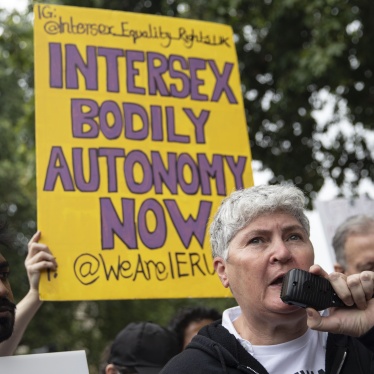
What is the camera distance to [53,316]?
15203mm

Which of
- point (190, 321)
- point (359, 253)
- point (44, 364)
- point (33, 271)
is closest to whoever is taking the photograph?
point (44, 364)

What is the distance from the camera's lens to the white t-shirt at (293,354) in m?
2.28

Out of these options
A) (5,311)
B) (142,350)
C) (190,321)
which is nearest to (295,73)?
(190,321)

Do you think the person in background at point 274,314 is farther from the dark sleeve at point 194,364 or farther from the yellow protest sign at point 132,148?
the yellow protest sign at point 132,148

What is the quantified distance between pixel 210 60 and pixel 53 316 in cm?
1169

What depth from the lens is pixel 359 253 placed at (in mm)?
3688

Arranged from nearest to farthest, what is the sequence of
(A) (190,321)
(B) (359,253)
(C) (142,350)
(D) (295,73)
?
(C) (142,350), (B) (359,253), (A) (190,321), (D) (295,73)

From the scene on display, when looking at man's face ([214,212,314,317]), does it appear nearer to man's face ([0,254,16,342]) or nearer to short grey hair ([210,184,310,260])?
short grey hair ([210,184,310,260])

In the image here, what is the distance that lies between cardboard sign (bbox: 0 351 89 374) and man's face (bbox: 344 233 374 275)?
1497mm

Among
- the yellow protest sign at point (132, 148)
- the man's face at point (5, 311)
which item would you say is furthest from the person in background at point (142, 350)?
the man's face at point (5, 311)

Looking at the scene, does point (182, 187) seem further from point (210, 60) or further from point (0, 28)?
point (0, 28)

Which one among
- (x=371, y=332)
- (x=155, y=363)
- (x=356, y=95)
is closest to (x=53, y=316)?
(x=356, y=95)

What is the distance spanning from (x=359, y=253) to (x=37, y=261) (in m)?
1.43

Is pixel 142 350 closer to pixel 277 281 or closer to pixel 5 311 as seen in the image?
pixel 5 311
